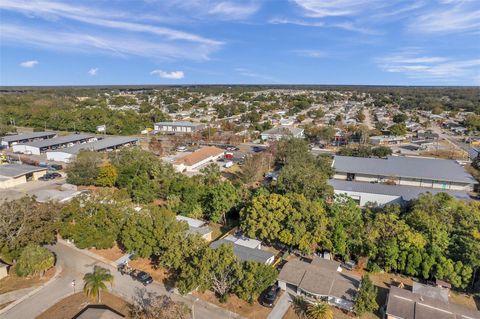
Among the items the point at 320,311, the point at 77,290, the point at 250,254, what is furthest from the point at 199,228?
the point at 320,311

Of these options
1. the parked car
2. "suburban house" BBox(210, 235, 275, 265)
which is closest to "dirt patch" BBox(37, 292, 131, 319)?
"suburban house" BBox(210, 235, 275, 265)

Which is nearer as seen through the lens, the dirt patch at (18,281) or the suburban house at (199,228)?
the dirt patch at (18,281)

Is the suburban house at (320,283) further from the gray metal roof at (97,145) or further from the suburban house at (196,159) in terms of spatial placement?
the gray metal roof at (97,145)

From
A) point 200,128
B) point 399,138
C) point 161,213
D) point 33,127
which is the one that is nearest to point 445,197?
point 161,213

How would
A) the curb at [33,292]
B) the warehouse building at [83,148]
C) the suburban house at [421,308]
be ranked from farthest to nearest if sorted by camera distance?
1. the warehouse building at [83,148]
2. the curb at [33,292]
3. the suburban house at [421,308]

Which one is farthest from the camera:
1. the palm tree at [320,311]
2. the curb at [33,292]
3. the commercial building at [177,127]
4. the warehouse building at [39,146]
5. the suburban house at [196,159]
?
the commercial building at [177,127]

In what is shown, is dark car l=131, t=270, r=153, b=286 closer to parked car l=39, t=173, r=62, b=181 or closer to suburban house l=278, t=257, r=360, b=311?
suburban house l=278, t=257, r=360, b=311

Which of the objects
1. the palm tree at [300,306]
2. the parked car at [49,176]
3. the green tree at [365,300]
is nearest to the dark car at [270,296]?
the palm tree at [300,306]
